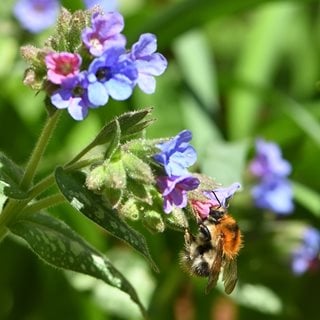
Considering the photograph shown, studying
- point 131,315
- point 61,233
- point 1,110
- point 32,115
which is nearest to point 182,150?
point 61,233

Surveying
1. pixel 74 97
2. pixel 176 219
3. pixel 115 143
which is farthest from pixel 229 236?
pixel 74 97

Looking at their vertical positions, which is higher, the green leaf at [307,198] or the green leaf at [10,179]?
the green leaf at [10,179]

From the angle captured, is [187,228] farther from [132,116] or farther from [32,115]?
[32,115]

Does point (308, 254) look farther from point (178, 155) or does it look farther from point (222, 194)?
point (178, 155)

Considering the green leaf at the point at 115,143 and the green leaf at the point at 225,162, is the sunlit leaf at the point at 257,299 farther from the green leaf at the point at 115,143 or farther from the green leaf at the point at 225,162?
the green leaf at the point at 115,143

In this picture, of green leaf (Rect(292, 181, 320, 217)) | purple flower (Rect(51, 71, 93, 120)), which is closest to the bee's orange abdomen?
purple flower (Rect(51, 71, 93, 120))

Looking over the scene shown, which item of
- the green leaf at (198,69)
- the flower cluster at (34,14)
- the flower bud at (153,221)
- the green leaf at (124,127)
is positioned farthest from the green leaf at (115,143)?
the green leaf at (198,69)

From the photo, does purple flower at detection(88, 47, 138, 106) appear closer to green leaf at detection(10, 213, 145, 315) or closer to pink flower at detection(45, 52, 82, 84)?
pink flower at detection(45, 52, 82, 84)
